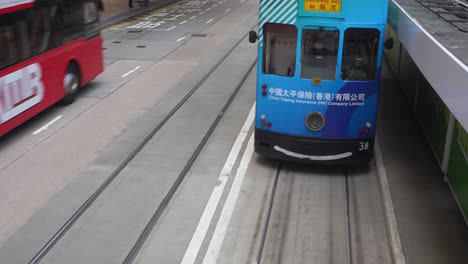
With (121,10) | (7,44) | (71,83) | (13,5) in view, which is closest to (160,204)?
(7,44)

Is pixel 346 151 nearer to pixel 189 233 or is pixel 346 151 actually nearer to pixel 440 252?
pixel 440 252

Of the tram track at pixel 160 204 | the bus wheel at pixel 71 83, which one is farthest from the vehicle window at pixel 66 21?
the tram track at pixel 160 204

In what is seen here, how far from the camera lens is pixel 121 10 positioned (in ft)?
99.8

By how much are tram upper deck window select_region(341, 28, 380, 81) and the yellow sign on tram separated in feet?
1.34

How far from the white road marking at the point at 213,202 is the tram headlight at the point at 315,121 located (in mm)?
1667

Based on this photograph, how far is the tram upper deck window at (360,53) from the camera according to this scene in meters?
8.64

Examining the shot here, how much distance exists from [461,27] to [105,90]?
9.44 m

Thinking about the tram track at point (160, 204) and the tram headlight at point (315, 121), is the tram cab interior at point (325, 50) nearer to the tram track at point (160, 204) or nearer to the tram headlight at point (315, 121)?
the tram headlight at point (315, 121)

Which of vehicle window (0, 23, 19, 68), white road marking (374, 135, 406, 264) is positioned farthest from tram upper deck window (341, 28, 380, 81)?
vehicle window (0, 23, 19, 68)

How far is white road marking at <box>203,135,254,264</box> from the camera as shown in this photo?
7.08 metres

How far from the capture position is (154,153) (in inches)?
408

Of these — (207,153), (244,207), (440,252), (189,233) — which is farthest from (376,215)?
(207,153)

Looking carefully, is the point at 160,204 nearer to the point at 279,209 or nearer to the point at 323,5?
the point at 279,209

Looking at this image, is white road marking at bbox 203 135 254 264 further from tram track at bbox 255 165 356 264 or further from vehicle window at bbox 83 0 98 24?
vehicle window at bbox 83 0 98 24
